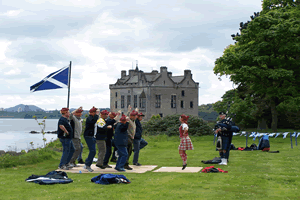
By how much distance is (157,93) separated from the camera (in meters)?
72.6

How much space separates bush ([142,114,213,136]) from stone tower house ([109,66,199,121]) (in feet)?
109

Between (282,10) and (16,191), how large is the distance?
102 feet

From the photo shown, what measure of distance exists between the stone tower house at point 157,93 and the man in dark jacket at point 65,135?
57.3 meters

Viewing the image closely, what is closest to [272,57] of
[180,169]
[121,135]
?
[180,169]

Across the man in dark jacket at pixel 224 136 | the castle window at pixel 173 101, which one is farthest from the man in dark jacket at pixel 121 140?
the castle window at pixel 173 101

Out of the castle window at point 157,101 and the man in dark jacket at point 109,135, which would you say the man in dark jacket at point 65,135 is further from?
the castle window at point 157,101

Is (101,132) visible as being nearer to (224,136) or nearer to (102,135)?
(102,135)

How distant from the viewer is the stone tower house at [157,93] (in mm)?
72000

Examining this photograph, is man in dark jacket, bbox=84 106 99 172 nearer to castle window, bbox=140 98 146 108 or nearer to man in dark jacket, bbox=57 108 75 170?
man in dark jacket, bbox=57 108 75 170

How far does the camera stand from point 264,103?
3909 cm

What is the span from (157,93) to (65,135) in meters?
59.7

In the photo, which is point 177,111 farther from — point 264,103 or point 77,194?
point 77,194

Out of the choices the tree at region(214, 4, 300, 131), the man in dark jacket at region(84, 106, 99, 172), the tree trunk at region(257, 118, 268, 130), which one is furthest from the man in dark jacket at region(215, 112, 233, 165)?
the tree trunk at region(257, 118, 268, 130)

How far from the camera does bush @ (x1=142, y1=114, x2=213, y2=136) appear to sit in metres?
35.0
